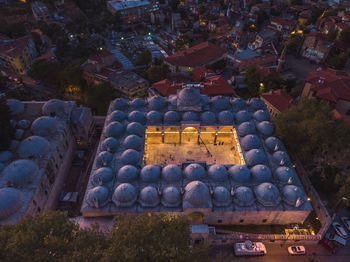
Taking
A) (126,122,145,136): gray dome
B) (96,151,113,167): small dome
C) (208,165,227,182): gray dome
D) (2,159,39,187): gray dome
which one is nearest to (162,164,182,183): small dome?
(208,165,227,182): gray dome

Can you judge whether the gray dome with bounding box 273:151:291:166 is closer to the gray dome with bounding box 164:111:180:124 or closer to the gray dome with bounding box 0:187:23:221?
the gray dome with bounding box 164:111:180:124

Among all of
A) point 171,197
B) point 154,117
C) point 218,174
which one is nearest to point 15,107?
point 154,117

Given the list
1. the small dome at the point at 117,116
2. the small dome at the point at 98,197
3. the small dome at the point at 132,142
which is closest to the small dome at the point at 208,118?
the small dome at the point at 132,142

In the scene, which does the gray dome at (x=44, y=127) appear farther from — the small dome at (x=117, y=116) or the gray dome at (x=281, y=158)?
the gray dome at (x=281, y=158)

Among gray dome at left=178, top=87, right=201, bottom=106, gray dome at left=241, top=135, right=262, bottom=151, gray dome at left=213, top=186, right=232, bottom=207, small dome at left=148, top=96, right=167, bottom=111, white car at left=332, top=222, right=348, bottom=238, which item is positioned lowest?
white car at left=332, top=222, right=348, bottom=238

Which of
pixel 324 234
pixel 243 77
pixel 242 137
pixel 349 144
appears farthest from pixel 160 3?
pixel 324 234
